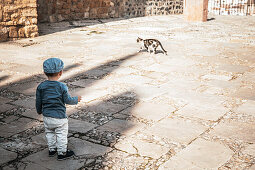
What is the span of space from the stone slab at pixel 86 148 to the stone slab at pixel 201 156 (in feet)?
1.85

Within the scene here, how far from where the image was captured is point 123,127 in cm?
337

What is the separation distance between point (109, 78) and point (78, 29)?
618 cm

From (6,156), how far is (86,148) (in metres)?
0.68

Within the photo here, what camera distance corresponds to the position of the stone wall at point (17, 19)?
8.38m

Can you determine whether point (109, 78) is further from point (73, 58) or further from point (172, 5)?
point (172, 5)

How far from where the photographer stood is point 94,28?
1123 cm

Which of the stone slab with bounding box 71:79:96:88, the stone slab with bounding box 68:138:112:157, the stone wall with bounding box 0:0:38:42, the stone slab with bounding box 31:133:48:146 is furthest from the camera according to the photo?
the stone wall with bounding box 0:0:38:42

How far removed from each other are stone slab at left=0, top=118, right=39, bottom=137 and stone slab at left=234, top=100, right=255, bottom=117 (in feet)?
7.68

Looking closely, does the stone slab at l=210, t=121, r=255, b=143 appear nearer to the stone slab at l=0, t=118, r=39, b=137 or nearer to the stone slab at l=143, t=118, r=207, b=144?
the stone slab at l=143, t=118, r=207, b=144

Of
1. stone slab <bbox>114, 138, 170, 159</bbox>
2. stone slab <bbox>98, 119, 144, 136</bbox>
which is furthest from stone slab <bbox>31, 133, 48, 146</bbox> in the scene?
stone slab <bbox>114, 138, 170, 159</bbox>

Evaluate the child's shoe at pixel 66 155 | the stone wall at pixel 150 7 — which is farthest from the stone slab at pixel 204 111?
the stone wall at pixel 150 7

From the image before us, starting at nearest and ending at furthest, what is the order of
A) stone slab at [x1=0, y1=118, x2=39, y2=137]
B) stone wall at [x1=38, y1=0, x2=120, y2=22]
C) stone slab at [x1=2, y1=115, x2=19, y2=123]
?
1. stone slab at [x1=0, y1=118, x2=39, y2=137]
2. stone slab at [x1=2, y1=115, x2=19, y2=123]
3. stone wall at [x1=38, y1=0, x2=120, y2=22]

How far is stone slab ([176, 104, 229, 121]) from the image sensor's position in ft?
12.0

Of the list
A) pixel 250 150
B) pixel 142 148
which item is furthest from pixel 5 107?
pixel 250 150
